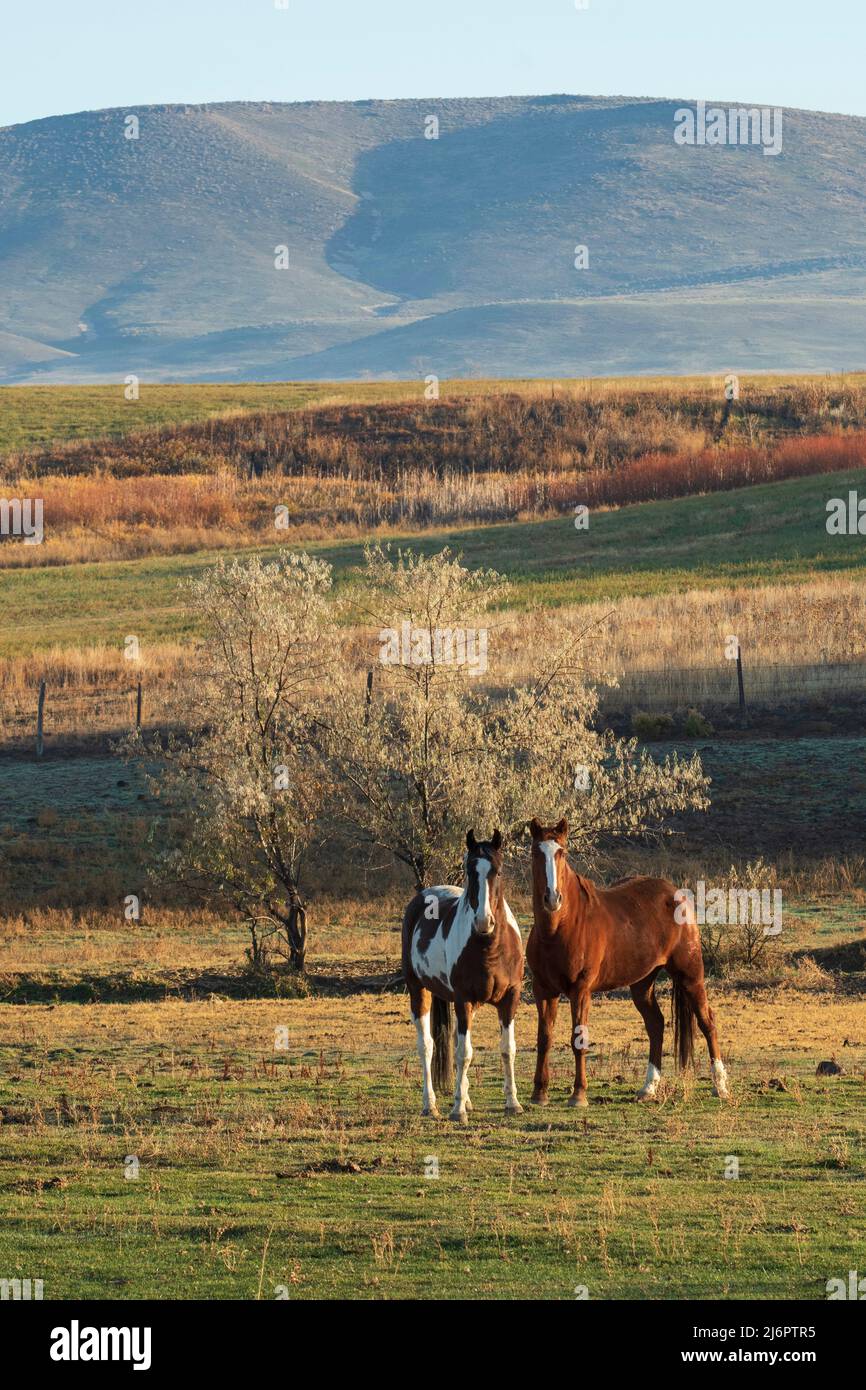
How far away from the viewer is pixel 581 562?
72.5 meters

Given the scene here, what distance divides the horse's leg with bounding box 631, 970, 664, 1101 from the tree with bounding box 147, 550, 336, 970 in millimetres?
11303

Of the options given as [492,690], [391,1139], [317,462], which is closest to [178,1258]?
[391,1139]

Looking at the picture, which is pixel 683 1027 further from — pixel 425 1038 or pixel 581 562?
pixel 581 562

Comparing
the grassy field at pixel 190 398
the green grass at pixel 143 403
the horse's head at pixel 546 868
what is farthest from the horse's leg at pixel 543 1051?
the green grass at pixel 143 403

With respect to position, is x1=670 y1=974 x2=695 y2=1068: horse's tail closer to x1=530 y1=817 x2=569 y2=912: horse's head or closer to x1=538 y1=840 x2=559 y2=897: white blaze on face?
x1=530 y1=817 x2=569 y2=912: horse's head

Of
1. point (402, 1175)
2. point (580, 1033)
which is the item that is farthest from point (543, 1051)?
point (402, 1175)

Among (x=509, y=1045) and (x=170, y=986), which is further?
(x=170, y=986)

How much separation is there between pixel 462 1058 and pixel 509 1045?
427 mm

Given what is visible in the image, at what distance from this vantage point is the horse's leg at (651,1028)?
17.8 meters

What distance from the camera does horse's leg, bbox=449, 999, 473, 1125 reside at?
16.5 metres

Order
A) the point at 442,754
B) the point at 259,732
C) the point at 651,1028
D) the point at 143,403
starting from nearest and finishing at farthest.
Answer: the point at 651,1028, the point at 442,754, the point at 259,732, the point at 143,403

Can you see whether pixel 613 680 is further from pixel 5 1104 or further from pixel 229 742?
pixel 5 1104

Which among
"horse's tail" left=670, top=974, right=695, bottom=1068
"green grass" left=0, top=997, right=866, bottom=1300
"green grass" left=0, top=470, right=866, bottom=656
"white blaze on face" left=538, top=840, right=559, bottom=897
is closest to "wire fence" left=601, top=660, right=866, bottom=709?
"green grass" left=0, top=470, right=866, bottom=656
